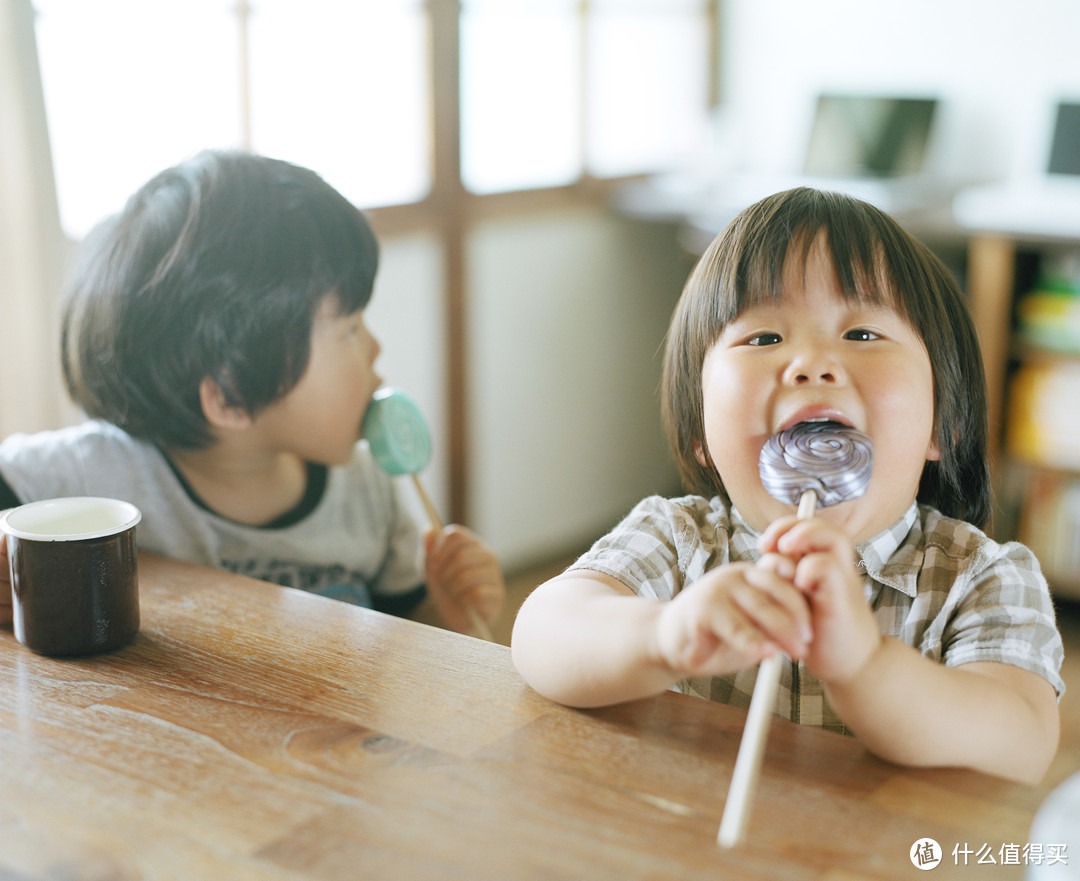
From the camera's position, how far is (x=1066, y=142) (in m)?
2.96

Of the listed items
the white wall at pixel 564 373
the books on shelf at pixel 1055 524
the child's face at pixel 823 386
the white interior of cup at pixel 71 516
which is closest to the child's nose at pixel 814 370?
the child's face at pixel 823 386

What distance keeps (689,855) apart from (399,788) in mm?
174

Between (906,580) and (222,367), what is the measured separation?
2.46 ft

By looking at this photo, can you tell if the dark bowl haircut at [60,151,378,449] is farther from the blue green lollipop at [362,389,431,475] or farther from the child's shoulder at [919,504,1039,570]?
the child's shoulder at [919,504,1039,570]

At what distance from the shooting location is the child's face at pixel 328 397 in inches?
51.2

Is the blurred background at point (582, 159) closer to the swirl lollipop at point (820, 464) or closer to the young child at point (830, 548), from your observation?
the young child at point (830, 548)

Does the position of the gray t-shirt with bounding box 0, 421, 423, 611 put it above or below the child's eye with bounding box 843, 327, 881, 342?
below

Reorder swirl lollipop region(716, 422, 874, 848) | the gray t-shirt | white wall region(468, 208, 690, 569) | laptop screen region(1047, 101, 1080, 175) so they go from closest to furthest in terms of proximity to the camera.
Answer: swirl lollipop region(716, 422, 874, 848), the gray t-shirt, laptop screen region(1047, 101, 1080, 175), white wall region(468, 208, 690, 569)

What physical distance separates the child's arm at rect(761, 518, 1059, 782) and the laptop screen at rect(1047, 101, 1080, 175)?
256cm

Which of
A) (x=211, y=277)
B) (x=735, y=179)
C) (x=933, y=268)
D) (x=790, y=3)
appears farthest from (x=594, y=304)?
(x=933, y=268)

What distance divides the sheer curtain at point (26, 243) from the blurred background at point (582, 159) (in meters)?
0.11

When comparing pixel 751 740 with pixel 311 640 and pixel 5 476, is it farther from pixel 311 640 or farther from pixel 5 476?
pixel 5 476

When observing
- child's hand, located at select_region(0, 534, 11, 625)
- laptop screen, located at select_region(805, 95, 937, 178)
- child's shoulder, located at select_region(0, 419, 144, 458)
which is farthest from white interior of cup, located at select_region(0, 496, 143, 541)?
laptop screen, located at select_region(805, 95, 937, 178)

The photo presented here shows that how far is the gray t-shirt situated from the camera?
1223 millimetres
